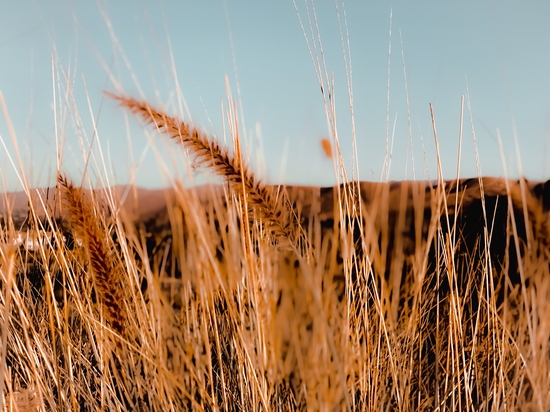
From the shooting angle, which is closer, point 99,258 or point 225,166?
point 225,166

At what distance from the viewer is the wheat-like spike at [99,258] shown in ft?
2.48

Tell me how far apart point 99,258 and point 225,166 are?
291 millimetres

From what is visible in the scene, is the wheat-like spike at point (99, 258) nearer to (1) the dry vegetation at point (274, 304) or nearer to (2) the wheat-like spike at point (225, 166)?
(1) the dry vegetation at point (274, 304)

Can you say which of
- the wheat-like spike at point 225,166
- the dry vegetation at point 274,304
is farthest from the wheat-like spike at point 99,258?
the wheat-like spike at point 225,166

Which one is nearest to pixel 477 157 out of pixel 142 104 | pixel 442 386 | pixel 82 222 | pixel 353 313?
pixel 353 313

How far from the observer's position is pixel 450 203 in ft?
5.27

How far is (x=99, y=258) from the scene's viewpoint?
0.77 metres

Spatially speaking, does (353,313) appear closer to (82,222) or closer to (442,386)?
(442,386)

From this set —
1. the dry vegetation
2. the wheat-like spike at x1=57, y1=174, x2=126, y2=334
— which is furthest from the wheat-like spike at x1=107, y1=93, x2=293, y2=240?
the wheat-like spike at x1=57, y1=174, x2=126, y2=334

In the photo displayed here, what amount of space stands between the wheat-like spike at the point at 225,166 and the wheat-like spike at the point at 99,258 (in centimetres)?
21

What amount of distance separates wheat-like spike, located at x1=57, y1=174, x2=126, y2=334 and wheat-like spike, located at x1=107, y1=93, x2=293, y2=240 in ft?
0.69

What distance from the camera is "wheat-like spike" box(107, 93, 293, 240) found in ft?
2.18

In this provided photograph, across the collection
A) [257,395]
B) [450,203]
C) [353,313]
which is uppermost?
[450,203]

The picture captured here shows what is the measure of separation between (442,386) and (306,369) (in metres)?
0.41
